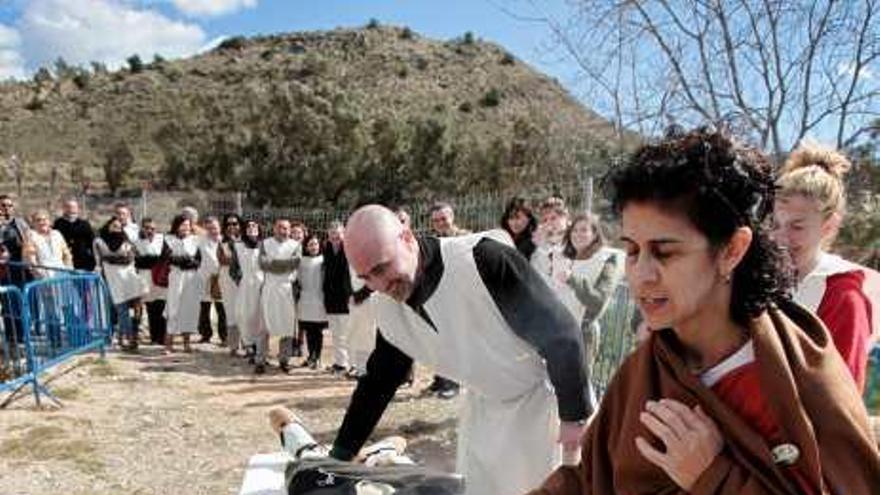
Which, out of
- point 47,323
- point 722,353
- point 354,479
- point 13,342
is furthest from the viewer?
point 47,323

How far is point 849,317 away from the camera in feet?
6.24

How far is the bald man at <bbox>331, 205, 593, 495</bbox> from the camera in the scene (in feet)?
8.30

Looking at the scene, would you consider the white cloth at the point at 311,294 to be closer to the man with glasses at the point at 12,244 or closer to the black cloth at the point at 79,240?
the man with glasses at the point at 12,244

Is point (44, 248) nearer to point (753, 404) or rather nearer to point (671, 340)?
point (671, 340)

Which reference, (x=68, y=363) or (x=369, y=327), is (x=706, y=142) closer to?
(x=369, y=327)

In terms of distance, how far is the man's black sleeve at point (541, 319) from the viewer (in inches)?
100.0

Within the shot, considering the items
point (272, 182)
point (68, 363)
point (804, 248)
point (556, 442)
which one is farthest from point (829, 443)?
point (272, 182)

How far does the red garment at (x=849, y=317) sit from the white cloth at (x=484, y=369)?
3.20 feet

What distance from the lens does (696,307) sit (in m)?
1.38

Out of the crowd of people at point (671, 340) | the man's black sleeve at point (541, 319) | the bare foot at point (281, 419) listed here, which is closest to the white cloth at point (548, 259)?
the crowd of people at point (671, 340)

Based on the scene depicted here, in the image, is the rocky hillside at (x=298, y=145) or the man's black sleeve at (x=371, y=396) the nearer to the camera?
the man's black sleeve at (x=371, y=396)

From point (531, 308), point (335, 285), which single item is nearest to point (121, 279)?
point (335, 285)

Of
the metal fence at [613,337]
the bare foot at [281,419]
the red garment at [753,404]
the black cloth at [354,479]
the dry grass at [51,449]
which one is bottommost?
the dry grass at [51,449]

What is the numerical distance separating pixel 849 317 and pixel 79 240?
1057 centimetres
